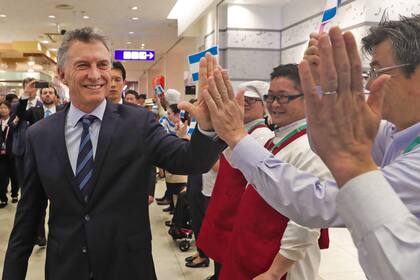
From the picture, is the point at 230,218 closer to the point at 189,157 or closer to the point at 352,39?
the point at 189,157

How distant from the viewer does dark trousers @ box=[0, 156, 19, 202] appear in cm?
610

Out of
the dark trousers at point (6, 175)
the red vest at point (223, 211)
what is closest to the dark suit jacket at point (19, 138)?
the dark trousers at point (6, 175)

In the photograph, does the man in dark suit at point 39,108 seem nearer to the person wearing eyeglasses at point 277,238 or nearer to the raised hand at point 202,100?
the person wearing eyeglasses at point 277,238

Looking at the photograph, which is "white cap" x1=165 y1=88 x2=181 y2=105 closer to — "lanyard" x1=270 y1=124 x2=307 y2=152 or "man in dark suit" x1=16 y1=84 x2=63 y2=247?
"man in dark suit" x1=16 y1=84 x2=63 y2=247

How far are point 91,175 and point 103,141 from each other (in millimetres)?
130

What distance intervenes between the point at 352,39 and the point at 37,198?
1334mm

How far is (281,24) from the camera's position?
7891mm

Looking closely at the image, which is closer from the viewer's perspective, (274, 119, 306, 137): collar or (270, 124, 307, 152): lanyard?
(270, 124, 307, 152): lanyard

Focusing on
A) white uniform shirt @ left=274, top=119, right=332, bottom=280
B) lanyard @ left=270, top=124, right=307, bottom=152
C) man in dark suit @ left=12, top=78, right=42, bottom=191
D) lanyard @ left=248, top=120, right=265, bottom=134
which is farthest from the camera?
man in dark suit @ left=12, top=78, right=42, bottom=191

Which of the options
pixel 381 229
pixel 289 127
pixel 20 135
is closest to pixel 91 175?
pixel 289 127

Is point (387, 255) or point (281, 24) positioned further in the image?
point (281, 24)

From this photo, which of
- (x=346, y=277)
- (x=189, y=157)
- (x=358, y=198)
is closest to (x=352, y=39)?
(x=358, y=198)

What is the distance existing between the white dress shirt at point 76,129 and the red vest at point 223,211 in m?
0.80

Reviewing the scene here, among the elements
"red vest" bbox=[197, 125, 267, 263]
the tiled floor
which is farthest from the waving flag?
the tiled floor
